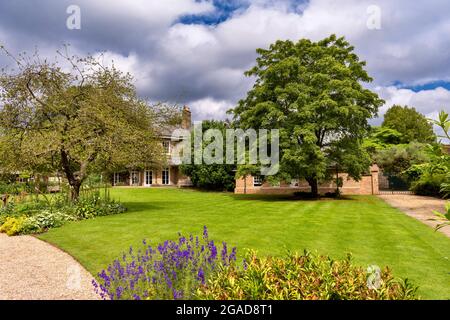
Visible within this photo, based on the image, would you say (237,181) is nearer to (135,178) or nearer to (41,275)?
(135,178)

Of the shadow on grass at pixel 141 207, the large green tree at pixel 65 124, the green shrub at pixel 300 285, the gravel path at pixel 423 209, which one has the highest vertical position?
the large green tree at pixel 65 124

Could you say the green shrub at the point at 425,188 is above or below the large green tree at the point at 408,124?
below

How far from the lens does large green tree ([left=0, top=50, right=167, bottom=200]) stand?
15.4 metres

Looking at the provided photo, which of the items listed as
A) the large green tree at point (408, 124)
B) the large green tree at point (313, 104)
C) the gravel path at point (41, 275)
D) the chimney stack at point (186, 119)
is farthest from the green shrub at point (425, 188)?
the gravel path at point (41, 275)

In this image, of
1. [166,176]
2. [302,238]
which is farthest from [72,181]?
[166,176]

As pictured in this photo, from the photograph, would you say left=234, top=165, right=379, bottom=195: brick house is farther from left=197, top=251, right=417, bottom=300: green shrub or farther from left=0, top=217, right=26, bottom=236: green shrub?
left=197, top=251, right=417, bottom=300: green shrub

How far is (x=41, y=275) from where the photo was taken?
7.32 metres

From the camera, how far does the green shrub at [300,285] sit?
12.7ft

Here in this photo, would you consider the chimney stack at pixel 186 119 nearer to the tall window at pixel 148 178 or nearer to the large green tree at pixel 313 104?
the tall window at pixel 148 178

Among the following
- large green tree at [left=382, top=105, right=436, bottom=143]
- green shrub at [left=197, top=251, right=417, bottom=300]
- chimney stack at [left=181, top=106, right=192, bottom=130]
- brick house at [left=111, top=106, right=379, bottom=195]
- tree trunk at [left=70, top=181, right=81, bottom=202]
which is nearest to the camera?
green shrub at [left=197, top=251, right=417, bottom=300]

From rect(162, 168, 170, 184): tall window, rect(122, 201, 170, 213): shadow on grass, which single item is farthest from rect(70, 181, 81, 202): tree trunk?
rect(162, 168, 170, 184): tall window

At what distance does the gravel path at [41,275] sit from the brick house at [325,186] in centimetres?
2543

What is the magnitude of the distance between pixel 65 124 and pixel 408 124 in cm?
5489

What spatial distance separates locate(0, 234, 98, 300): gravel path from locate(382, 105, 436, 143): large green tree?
5530 cm
